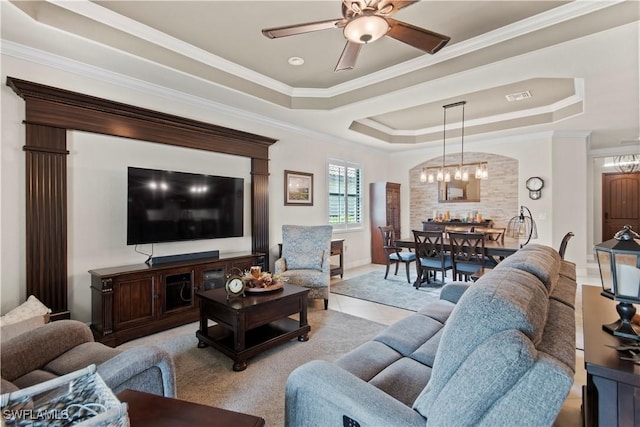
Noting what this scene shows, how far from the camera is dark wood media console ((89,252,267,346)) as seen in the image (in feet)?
9.37

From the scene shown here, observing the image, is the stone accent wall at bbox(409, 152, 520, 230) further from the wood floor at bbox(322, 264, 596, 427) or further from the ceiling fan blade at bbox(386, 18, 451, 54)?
the ceiling fan blade at bbox(386, 18, 451, 54)

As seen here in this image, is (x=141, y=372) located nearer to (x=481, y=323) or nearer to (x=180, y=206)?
(x=481, y=323)

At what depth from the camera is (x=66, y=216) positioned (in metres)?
2.92

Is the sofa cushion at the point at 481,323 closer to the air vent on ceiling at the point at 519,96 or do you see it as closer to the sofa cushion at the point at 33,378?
the sofa cushion at the point at 33,378

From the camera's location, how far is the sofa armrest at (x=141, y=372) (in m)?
1.41

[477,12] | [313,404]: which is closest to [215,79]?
[477,12]

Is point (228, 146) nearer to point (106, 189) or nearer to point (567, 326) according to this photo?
point (106, 189)

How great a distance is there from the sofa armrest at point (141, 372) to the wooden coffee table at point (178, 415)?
27cm

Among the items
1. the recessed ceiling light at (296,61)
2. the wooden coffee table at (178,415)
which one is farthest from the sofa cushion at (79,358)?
the recessed ceiling light at (296,61)

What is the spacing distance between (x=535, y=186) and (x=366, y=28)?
18.0 feet

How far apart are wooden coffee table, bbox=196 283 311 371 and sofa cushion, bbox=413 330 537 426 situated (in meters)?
1.84

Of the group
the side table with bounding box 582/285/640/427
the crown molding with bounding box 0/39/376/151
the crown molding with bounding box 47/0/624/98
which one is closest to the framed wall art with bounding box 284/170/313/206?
the crown molding with bounding box 0/39/376/151

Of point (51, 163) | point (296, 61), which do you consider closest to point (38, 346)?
point (51, 163)

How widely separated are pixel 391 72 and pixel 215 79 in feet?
6.81
